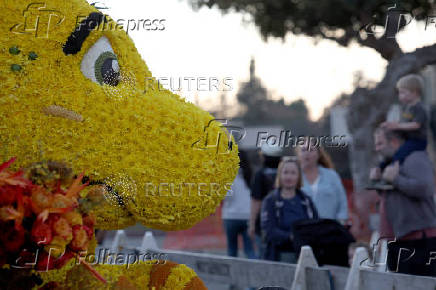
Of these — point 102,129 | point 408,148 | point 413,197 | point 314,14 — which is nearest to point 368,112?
point 314,14

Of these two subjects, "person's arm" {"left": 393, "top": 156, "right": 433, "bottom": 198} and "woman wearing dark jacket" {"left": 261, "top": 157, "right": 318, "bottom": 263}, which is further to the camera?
"woman wearing dark jacket" {"left": 261, "top": 157, "right": 318, "bottom": 263}

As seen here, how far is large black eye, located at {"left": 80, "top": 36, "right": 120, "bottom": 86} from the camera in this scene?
239 centimetres

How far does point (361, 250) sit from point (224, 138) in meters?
1.96

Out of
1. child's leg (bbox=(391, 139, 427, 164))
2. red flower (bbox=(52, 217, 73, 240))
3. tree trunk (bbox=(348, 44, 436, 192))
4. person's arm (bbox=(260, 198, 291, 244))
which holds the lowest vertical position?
red flower (bbox=(52, 217, 73, 240))

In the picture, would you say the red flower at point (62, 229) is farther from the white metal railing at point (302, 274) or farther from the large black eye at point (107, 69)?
the white metal railing at point (302, 274)

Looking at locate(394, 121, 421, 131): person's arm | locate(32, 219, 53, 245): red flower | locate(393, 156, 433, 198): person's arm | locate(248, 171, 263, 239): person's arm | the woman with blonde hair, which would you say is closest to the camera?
locate(32, 219, 53, 245): red flower

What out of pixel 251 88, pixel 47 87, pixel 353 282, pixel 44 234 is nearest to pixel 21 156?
pixel 47 87

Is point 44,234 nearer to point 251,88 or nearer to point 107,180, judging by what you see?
point 107,180

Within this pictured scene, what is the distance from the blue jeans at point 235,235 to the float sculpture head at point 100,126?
14.3 feet

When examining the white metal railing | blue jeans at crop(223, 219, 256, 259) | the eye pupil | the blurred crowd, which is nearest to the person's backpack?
the blurred crowd

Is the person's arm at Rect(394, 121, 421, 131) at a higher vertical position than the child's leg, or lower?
higher

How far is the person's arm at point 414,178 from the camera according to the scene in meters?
4.10

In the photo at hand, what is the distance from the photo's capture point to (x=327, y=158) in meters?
5.70

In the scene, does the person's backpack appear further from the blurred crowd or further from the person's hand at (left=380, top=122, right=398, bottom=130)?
the person's hand at (left=380, top=122, right=398, bottom=130)
